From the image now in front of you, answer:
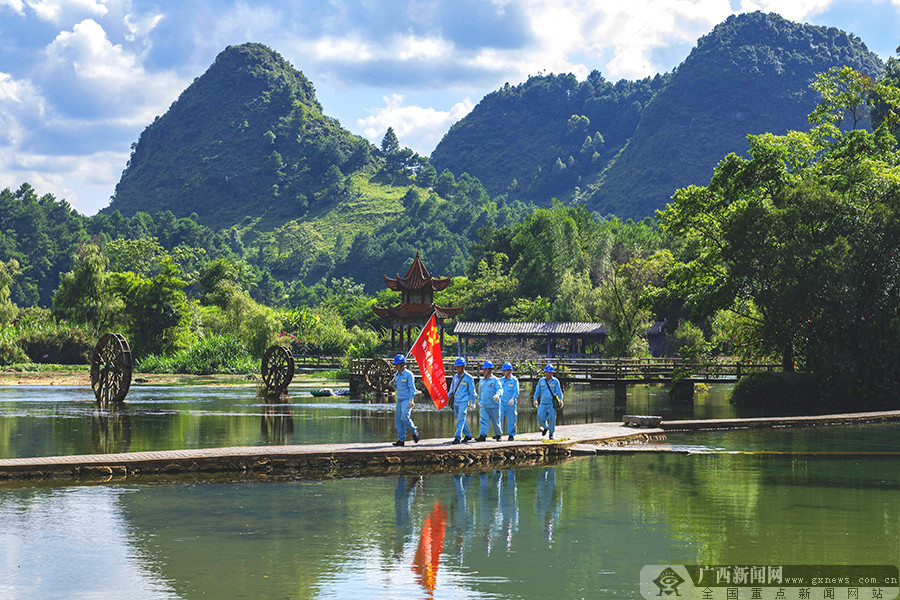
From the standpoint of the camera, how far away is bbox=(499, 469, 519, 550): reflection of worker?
14387mm

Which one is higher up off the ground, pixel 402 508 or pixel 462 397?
pixel 462 397

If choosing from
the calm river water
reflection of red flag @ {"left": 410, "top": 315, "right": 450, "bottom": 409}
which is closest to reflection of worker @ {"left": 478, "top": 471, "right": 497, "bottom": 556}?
the calm river water

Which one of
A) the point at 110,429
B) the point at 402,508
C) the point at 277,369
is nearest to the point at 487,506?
the point at 402,508

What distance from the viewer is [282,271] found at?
197m

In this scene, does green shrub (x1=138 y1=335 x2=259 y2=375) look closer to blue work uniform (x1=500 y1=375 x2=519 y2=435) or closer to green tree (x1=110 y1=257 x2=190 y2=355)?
green tree (x1=110 y1=257 x2=190 y2=355)

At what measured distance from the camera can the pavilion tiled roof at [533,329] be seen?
70.0m

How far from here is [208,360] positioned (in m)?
70.7

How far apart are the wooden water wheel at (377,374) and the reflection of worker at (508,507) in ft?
112

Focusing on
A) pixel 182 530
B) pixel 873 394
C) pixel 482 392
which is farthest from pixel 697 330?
pixel 182 530

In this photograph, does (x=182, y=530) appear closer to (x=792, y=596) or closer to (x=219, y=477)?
(x=219, y=477)

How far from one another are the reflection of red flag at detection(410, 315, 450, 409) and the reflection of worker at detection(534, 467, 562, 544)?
3.15 m

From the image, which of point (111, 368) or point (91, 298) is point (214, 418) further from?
point (91, 298)

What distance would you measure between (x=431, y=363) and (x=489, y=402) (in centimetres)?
172

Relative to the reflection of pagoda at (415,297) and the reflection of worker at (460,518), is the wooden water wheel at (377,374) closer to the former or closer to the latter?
the reflection of pagoda at (415,297)
